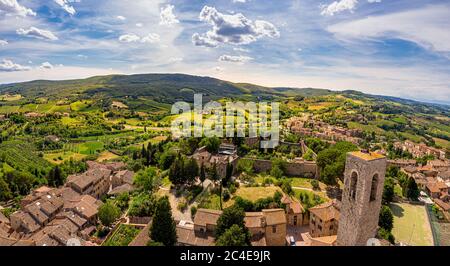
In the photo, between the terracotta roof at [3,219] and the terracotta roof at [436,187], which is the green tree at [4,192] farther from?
the terracotta roof at [436,187]

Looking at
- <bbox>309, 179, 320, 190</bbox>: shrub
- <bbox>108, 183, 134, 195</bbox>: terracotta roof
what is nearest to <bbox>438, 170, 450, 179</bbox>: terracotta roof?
<bbox>309, 179, 320, 190</bbox>: shrub

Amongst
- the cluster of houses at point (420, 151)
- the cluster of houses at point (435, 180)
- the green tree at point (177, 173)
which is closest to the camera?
the green tree at point (177, 173)

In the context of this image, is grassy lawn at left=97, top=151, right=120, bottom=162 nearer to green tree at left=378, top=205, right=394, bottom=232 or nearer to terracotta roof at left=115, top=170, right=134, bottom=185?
terracotta roof at left=115, top=170, right=134, bottom=185

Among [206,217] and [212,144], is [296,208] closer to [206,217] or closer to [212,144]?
[206,217]

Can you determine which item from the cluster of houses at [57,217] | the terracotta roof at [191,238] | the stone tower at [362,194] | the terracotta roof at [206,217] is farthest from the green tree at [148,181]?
the stone tower at [362,194]

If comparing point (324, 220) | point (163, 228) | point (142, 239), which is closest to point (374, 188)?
point (324, 220)
